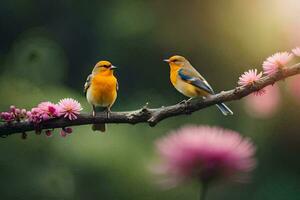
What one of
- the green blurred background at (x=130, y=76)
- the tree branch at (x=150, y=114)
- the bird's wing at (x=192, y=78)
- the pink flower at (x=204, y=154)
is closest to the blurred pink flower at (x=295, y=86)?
the green blurred background at (x=130, y=76)

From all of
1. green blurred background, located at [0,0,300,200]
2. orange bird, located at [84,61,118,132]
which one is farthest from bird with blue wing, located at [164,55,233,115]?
green blurred background, located at [0,0,300,200]

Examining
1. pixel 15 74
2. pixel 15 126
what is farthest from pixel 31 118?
pixel 15 74

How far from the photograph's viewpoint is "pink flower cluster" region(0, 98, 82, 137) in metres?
1.26

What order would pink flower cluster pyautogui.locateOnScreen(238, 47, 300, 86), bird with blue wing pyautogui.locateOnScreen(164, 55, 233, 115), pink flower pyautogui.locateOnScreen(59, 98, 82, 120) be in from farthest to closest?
bird with blue wing pyautogui.locateOnScreen(164, 55, 233, 115) < pink flower pyautogui.locateOnScreen(59, 98, 82, 120) < pink flower cluster pyautogui.locateOnScreen(238, 47, 300, 86)

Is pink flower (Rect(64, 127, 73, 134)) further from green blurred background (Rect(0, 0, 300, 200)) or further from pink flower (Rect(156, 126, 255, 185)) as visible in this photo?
green blurred background (Rect(0, 0, 300, 200))

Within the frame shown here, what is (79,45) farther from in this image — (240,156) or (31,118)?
(240,156)

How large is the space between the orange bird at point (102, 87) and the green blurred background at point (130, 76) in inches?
29.0

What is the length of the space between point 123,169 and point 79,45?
10.5 ft

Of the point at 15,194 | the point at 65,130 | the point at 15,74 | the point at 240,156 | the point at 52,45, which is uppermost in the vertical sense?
the point at 52,45

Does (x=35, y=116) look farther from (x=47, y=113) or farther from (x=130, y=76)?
(x=130, y=76)

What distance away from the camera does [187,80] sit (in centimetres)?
170

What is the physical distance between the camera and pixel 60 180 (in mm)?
4449

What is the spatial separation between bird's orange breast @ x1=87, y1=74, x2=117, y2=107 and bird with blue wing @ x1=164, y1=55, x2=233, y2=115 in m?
0.12

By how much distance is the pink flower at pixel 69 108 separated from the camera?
125cm
